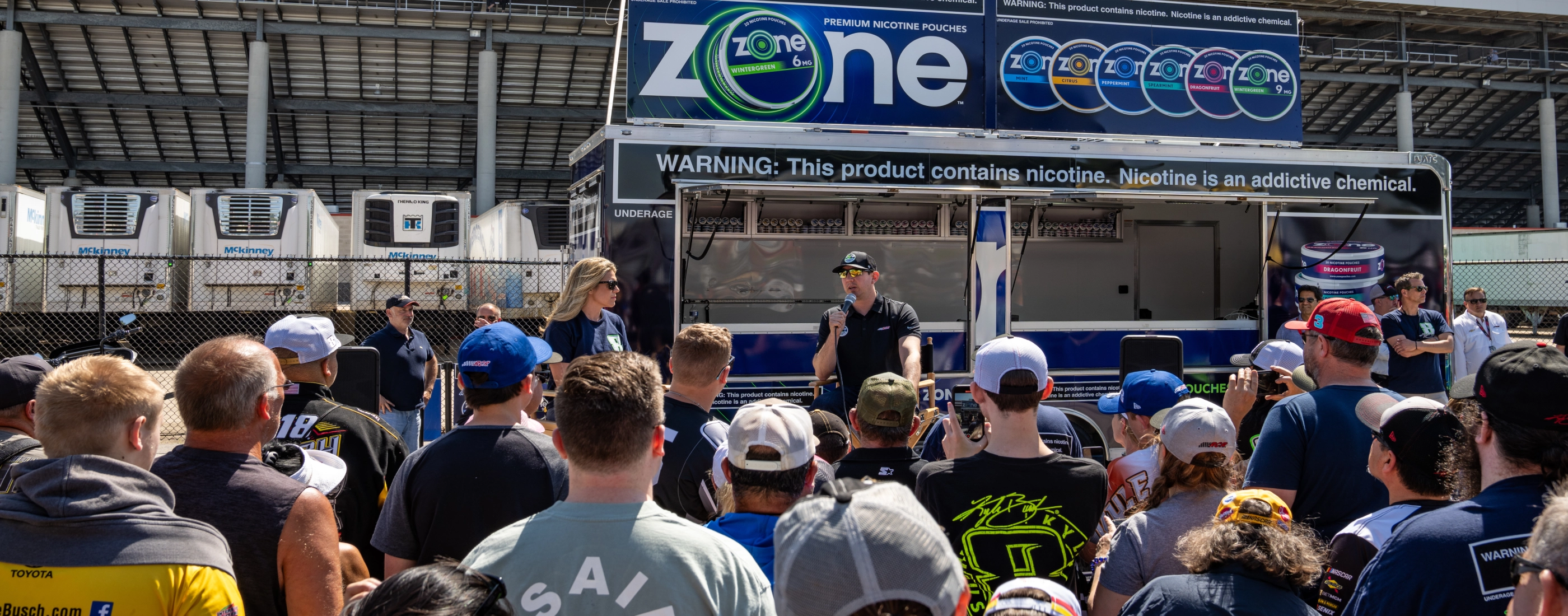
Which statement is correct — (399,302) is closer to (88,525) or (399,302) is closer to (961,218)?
(88,525)

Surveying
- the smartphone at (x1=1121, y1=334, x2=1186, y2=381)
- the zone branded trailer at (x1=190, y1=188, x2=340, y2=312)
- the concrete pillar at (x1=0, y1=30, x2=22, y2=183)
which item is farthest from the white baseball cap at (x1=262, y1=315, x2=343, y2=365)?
the concrete pillar at (x1=0, y1=30, x2=22, y2=183)

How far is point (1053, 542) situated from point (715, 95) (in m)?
5.41

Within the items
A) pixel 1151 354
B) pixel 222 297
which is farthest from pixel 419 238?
pixel 1151 354

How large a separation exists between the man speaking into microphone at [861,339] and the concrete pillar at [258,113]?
72.6 ft

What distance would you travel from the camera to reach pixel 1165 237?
10.5 metres

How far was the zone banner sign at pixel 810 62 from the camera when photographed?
7.21m

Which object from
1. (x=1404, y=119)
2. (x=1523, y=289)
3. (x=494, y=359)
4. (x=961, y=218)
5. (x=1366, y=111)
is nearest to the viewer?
(x=494, y=359)

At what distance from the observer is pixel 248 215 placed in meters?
17.4

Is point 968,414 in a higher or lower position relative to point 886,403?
lower

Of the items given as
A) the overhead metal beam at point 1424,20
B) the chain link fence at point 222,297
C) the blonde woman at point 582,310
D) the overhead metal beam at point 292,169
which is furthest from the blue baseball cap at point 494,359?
the overhead metal beam at point 1424,20

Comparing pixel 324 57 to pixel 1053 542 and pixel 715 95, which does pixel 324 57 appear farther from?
pixel 1053 542

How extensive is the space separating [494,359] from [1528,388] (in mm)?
2518

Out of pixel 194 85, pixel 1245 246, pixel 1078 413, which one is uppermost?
pixel 194 85

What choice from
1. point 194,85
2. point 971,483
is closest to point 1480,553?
point 971,483
